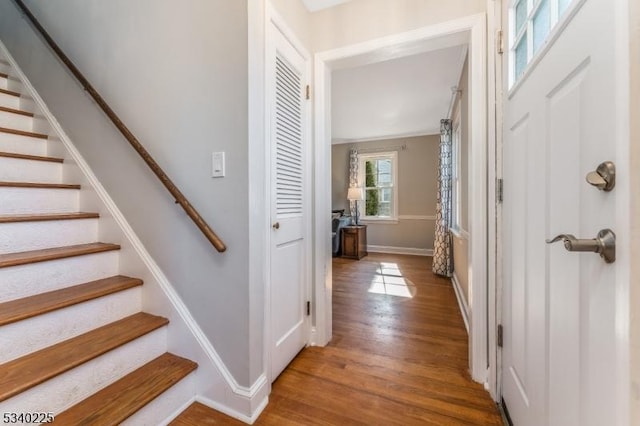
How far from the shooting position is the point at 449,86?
3141 millimetres

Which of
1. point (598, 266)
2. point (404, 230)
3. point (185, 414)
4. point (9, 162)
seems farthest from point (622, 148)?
point (404, 230)

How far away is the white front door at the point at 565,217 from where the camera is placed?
551 mm

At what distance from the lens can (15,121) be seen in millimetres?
1850

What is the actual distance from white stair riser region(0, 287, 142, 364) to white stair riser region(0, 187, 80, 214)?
76 cm

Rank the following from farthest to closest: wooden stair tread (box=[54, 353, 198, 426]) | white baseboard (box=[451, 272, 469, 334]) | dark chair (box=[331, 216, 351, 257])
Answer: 1. dark chair (box=[331, 216, 351, 257])
2. white baseboard (box=[451, 272, 469, 334])
3. wooden stair tread (box=[54, 353, 198, 426])

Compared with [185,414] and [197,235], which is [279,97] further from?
[185,414]

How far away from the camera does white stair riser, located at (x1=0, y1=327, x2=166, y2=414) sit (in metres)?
0.93

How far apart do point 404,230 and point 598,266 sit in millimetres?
5050

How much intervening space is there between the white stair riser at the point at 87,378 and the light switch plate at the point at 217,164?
2.82 ft

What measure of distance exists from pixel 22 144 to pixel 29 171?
264 millimetres

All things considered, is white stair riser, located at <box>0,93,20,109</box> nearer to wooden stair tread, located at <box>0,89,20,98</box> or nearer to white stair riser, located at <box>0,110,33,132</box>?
wooden stair tread, located at <box>0,89,20,98</box>

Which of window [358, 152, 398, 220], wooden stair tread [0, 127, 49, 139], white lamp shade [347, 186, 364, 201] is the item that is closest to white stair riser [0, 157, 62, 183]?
wooden stair tread [0, 127, 49, 139]

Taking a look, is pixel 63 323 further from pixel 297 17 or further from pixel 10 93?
pixel 297 17

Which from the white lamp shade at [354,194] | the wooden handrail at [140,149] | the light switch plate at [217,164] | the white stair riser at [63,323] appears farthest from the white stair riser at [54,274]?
the white lamp shade at [354,194]
